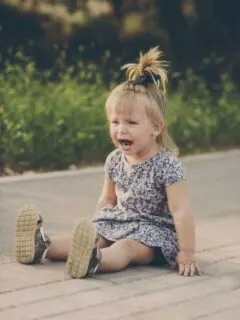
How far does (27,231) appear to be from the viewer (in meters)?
5.04

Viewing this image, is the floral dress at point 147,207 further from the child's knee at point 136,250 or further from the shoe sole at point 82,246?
the shoe sole at point 82,246

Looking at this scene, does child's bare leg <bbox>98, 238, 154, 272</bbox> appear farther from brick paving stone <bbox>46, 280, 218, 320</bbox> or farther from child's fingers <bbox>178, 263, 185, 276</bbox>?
brick paving stone <bbox>46, 280, 218, 320</bbox>

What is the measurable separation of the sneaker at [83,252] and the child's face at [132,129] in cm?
54

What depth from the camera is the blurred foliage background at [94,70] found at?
860 centimetres

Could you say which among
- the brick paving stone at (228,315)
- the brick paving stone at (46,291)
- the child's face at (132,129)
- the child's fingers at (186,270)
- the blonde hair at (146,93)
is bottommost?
the brick paving stone at (228,315)

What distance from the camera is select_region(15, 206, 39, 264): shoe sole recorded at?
5.03 m

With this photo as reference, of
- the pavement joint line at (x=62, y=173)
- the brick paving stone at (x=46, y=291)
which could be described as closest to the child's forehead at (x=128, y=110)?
the brick paving stone at (x=46, y=291)

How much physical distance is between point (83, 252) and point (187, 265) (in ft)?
1.76

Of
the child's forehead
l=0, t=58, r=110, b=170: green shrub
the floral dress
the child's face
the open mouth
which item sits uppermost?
l=0, t=58, r=110, b=170: green shrub

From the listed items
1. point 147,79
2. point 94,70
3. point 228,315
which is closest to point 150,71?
point 147,79

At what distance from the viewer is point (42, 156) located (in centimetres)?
833

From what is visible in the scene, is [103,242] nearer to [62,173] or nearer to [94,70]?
[62,173]

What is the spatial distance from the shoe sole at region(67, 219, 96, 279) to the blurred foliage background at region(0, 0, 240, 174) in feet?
11.1

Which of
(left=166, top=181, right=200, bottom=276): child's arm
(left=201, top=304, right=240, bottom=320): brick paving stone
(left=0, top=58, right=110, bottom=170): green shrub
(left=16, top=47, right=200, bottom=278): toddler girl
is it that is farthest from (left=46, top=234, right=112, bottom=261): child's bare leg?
(left=0, top=58, right=110, bottom=170): green shrub
